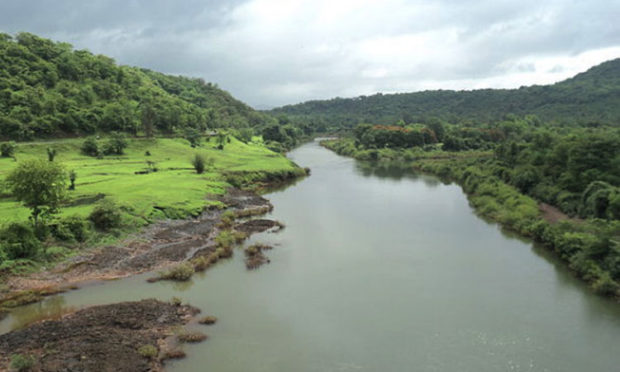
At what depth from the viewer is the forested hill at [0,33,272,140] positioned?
240ft

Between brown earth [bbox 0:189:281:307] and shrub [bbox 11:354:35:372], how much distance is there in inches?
319

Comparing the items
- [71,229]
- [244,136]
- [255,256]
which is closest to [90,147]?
[71,229]

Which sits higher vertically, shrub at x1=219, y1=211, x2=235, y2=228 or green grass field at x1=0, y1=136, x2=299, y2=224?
green grass field at x1=0, y1=136, x2=299, y2=224

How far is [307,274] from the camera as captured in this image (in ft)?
102

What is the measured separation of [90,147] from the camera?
67.2m

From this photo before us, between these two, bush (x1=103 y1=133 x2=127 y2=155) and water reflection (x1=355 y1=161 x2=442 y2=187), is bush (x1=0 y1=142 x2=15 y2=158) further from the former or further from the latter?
water reflection (x1=355 y1=161 x2=442 y2=187)

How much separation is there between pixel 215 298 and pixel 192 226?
15133 millimetres

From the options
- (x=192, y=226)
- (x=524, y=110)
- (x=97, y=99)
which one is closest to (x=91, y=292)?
(x=192, y=226)

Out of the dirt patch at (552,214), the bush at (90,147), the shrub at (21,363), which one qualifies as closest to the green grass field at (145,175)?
the bush at (90,147)

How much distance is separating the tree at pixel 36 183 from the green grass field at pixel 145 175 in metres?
4.01

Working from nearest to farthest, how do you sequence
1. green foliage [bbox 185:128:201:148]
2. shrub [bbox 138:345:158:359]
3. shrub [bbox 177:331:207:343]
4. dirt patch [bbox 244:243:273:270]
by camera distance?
shrub [bbox 138:345:158:359], shrub [bbox 177:331:207:343], dirt patch [bbox 244:243:273:270], green foliage [bbox 185:128:201:148]

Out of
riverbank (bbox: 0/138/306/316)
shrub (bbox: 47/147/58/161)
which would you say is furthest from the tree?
shrub (bbox: 47/147/58/161)

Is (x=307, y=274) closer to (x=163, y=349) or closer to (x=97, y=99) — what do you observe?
(x=163, y=349)

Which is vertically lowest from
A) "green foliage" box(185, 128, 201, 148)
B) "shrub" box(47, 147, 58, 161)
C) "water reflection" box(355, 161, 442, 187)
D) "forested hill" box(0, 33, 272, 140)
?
"water reflection" box(355, 161, 442, 187)
